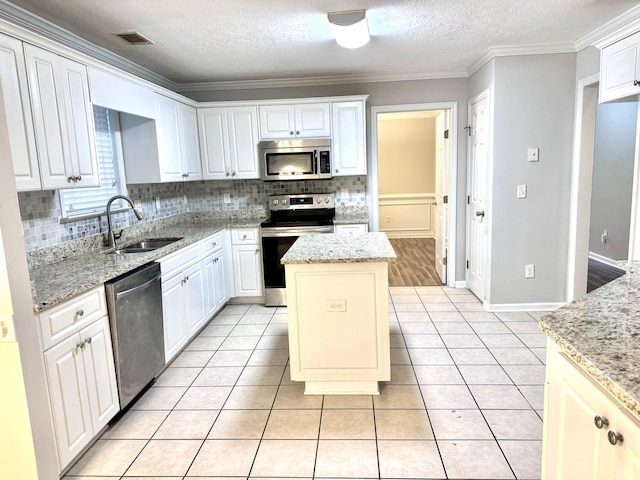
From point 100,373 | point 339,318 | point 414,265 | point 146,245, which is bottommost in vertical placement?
point 414,265

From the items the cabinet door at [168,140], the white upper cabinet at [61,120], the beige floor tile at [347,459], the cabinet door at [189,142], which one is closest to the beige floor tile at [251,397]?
the beige floor tile at [347,459]

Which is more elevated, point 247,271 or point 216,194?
point 216,194

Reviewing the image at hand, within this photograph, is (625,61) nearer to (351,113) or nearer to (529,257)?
(529,257)

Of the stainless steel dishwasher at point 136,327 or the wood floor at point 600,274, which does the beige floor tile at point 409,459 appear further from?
the wood floor at point 600,274

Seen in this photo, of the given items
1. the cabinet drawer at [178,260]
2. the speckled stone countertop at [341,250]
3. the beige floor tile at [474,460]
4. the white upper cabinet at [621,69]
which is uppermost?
the white upper cabinet at [621,69]

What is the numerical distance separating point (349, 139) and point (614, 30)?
7.49ft

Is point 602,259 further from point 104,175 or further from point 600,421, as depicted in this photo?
point 104,175

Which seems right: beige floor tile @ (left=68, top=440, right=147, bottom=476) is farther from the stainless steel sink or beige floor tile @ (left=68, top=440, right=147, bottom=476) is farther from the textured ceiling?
the textured ceiling

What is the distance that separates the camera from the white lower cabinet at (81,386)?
180 centimetres

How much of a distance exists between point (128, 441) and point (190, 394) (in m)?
0.48

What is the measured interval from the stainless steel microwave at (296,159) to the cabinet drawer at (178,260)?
1.25m

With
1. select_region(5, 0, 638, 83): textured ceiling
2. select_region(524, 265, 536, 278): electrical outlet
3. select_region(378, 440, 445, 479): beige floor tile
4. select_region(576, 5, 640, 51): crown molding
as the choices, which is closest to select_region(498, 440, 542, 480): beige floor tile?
select_region(378, 440, 445, 479): beige floor tile

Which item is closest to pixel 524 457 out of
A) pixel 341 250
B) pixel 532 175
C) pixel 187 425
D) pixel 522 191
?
pixel 341 250

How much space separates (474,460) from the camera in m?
1.89
